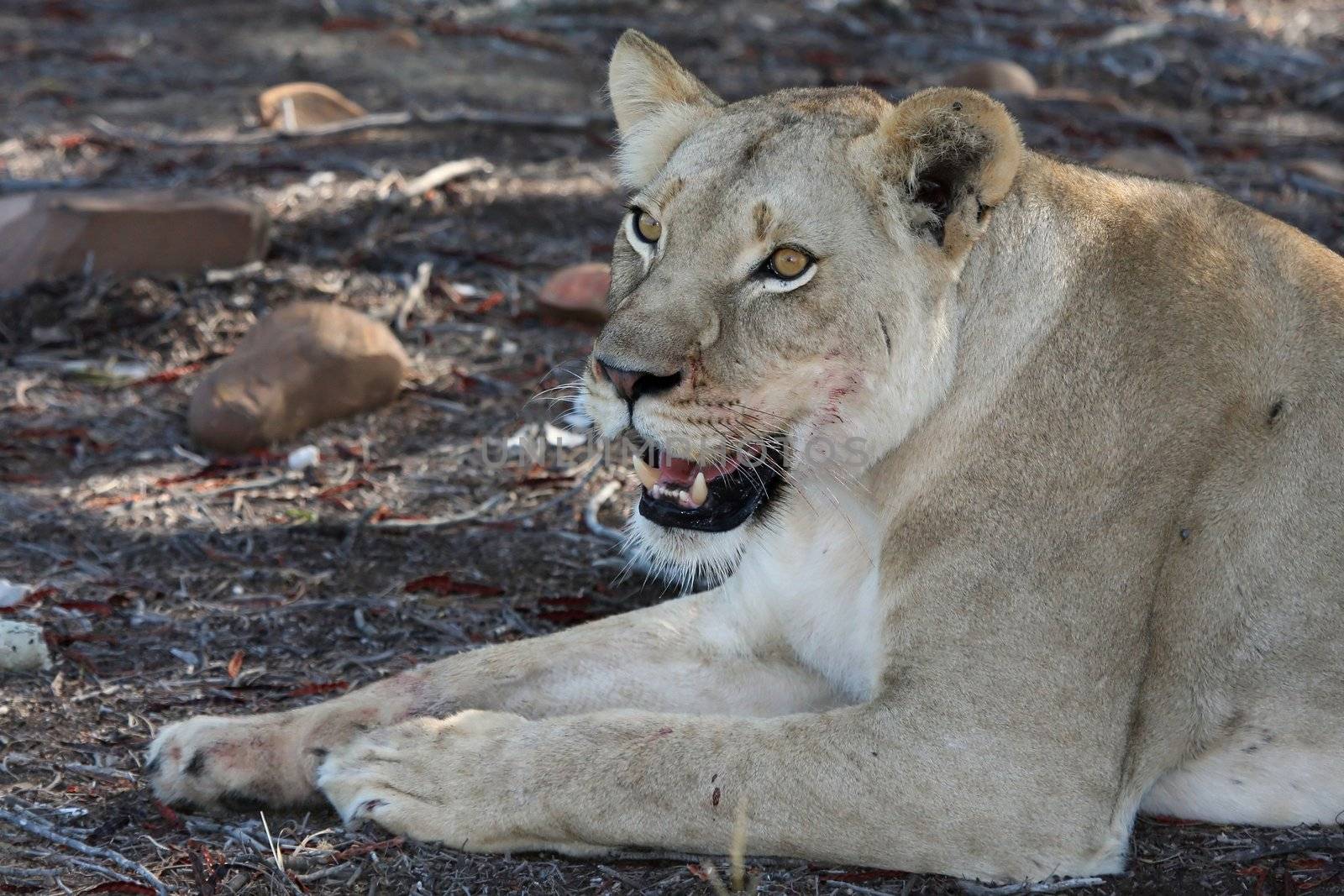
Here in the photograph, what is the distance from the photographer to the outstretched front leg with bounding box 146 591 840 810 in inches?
125

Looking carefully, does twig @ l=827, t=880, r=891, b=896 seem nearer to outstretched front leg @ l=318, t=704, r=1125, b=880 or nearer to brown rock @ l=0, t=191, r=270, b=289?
outstretched front leg @ l=318, t=704, r=1125, b=880

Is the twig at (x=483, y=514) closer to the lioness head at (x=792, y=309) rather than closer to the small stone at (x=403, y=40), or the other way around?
the lioness head at (x=792, y=309)

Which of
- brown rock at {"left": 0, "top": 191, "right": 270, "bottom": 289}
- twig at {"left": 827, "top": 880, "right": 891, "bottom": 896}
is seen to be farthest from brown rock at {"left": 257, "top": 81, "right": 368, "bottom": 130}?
twig at {"left": 827, "top": 880, "right": 891, "bottom": 896}

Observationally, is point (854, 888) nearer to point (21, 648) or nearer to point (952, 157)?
point (952, 157)

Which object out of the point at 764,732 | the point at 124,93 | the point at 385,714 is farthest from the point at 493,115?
the point at 764,732

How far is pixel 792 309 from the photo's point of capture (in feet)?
9.46

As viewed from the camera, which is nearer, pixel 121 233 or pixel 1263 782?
pixel 1263 782

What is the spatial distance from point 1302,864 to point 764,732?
1.06m

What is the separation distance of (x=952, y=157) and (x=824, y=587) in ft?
3.15

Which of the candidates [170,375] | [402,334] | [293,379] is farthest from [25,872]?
[402,334]

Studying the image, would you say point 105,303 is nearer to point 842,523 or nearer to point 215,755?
point 215,755

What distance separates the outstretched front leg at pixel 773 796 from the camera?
8.96ft

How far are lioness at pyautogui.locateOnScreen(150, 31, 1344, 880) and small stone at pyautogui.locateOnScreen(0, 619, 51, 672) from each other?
0.60m

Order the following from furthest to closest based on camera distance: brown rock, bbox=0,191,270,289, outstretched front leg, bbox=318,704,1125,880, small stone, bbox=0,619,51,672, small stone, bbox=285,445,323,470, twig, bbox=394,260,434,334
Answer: twig, bbox=394,260,434,334, brown rock, bbox=0,191,270,289, small stone, bbox=285,445,323,470, small stone, bbox=0,619,51,672, outstretched front leg, bbox=318,704,1125,880
